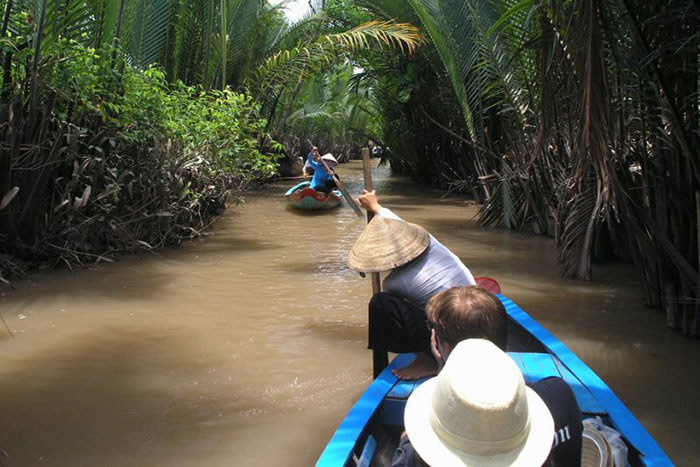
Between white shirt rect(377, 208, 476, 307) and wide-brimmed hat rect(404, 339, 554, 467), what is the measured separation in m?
1.57

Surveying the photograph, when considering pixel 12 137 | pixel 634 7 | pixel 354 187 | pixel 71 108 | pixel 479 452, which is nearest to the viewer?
Answer: pixel 479 452

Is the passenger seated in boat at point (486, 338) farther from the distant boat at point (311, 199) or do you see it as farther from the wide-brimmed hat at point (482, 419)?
the distant boat at point (311, 199)

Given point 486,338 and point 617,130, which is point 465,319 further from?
point 617,130

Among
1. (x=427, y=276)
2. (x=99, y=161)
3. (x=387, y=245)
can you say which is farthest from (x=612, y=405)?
(x=99, y=161)

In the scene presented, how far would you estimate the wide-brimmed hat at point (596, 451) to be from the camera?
2.15 meters

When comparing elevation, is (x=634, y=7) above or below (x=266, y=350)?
above

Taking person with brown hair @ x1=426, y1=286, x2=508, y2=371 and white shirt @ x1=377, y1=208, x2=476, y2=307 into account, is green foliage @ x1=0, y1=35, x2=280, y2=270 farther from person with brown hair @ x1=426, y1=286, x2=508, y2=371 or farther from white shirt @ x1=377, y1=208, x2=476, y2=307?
person with brown hair @ x1=426, y1=286, x2=508, y2=371

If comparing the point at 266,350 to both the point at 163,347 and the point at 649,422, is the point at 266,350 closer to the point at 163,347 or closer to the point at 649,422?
the point at 163,347

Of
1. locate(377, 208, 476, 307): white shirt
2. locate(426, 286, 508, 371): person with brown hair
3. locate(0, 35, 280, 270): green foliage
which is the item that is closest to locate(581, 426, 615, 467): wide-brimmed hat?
locate(426, 286, 508, 371): person with brown hair

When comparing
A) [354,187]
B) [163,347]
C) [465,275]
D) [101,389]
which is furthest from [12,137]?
[354,187]

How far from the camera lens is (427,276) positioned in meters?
3.16

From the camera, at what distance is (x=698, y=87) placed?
13.2 ft

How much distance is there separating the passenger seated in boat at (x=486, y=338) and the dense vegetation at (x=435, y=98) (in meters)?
1.61

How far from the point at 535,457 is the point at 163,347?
374 centimetres
